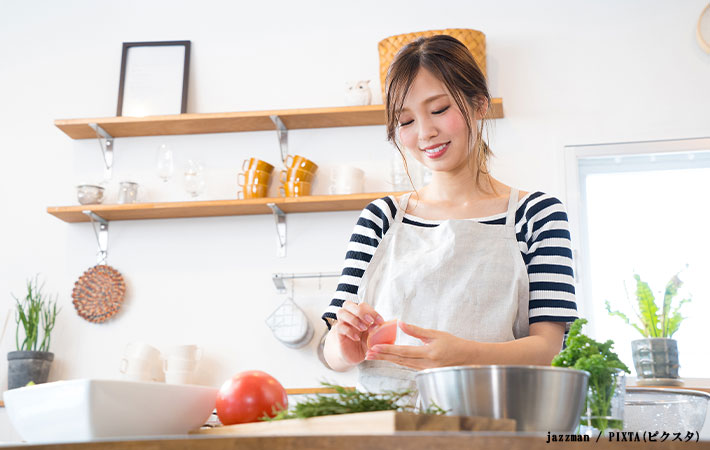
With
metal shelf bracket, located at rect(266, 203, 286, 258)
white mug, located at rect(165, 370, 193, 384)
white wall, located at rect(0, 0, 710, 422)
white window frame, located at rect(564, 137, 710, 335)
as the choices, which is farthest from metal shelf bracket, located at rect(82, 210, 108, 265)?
white window frame, located at rect(564, 137, 710, 335)

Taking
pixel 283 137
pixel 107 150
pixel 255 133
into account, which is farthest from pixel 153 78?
pixel 283 137

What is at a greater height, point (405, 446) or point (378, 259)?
point (378, 259)

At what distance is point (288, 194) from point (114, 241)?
0.84 metres

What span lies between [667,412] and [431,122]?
0.68 meters

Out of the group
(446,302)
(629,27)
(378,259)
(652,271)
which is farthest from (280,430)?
(629,27)

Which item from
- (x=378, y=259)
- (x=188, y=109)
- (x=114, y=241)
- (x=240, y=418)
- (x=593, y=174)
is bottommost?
(x=240, y=418)

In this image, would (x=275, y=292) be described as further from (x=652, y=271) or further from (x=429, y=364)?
(x=429, y=364)

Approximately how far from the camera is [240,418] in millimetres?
964

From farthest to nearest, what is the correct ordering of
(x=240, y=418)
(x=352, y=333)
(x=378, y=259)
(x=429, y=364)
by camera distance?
(x=378, y=259), (x=352, y=333), (x=429, y=364), (x=240, y=418)

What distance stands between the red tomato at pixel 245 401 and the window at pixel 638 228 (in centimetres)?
235

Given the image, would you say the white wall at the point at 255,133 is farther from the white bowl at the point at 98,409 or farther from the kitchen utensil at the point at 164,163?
the white bowl at the point at 98,409

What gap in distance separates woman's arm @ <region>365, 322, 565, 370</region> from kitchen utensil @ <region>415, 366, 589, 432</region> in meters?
0.25

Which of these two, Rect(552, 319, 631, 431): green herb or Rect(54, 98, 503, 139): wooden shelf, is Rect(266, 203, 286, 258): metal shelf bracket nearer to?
Rect(54, 98, 503, 139): wooden shelf

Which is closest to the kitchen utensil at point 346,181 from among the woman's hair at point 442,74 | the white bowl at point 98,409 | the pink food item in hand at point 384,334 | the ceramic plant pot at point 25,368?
the ceramic plant pot at point 25,368
